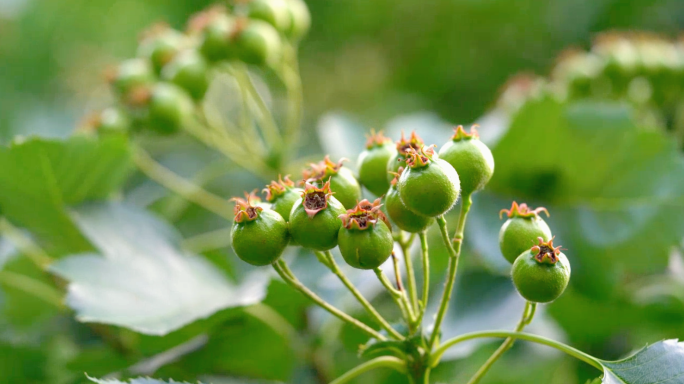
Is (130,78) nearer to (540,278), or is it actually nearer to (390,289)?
(390,289)

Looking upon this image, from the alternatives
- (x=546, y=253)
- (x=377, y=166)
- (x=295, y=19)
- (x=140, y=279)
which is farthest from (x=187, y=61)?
(x=546, y=253)

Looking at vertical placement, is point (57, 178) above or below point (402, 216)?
above

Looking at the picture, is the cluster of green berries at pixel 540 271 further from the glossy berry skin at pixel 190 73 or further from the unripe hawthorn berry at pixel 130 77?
the unripe hawthorn berry at pixel 130 77

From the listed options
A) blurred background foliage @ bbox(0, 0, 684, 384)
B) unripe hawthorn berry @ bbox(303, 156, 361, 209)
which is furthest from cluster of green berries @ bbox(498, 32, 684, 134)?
unripe hawthorn berry @ bbox(303, 156, 361, 209)

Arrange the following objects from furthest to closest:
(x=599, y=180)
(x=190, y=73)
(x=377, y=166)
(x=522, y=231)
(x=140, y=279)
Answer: (x=190, y=73) → (x=599, y=180) → (x=140, y=279) → (x=377, y=166) → (x=522, y=231)

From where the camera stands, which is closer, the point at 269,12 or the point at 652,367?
the point at 652,367

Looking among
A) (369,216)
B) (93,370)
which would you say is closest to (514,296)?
(369,216)
